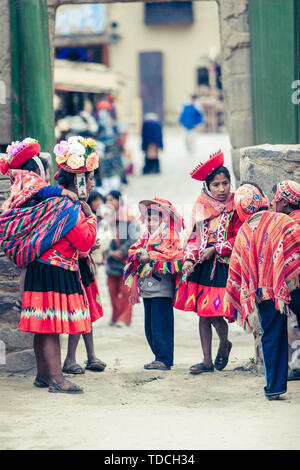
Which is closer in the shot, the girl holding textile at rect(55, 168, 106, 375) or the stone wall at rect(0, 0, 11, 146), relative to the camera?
the girl holding textile at rect(55, 168, 106, 375)

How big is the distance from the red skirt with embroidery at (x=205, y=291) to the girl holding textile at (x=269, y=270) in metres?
0.67

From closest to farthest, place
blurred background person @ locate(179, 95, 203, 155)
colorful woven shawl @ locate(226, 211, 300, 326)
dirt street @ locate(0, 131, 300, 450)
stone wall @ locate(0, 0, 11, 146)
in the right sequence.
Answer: dirt street @ locate(0, 131, 300, 450)
colorful woven shawl @ locate(226, 211, 300, 326)
stone wall @ locate(0, 0, 11, 146)
blurred background person @ locate(179, 95, 203, 155)

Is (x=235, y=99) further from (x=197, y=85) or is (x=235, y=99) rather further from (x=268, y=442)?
(x=197, y=85)

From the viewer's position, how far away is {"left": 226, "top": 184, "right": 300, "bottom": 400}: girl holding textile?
18.4 feet

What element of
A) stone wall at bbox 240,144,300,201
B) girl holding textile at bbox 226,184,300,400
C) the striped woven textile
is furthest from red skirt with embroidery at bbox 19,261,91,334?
stone wall at bbox 240,144,300,201

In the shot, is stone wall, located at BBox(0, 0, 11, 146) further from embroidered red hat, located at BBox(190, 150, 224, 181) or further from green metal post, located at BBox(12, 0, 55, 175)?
embroidered red hat, located at BBox(190, 150, 224, 181)

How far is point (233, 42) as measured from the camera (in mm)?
8008

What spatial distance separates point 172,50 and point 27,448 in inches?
1098

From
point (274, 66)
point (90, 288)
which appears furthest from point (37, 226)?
point (274, 66)

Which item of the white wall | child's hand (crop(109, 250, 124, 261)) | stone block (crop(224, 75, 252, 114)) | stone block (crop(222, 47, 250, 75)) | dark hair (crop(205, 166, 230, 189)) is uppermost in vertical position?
the white wall

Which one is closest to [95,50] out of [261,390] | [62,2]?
[62,2]

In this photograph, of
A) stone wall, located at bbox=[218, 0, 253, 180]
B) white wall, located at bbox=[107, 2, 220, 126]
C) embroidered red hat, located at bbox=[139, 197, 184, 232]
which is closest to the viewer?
embroidered red hat, located at bbox=[139, 197, 184, 232]

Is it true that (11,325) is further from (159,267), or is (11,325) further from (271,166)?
(271,166)

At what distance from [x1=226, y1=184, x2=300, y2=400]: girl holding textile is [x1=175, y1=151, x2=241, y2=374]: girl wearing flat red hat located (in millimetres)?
667
